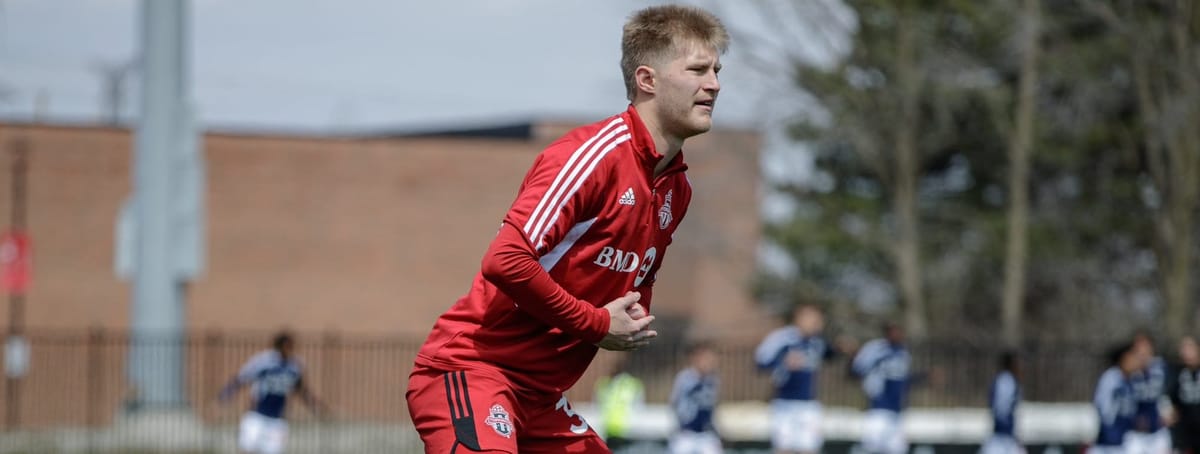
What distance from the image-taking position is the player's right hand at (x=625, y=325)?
4957 mm

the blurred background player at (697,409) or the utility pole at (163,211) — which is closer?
the blurred background player at (697,409)

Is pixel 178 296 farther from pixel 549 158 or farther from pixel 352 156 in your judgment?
pixel 549 158

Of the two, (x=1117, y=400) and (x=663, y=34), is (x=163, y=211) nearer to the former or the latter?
(x=1117, y=400)

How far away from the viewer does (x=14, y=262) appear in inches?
Result: 1273

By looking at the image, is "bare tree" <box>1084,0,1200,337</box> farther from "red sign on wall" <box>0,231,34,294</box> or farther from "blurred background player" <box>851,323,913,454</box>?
"red sign on wall" <box>0,231,34,294</box>

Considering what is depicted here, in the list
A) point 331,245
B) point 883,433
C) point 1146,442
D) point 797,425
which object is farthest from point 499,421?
point 331,245

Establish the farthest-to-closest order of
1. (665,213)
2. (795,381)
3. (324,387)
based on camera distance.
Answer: (324,387)
(795,381)
(665,213)

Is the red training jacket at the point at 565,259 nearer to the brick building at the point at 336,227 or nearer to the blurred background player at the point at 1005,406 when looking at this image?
the blurred background player at the point at 1005,406

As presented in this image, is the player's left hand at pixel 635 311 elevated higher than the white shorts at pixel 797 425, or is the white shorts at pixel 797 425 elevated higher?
the white shorts at pixel 797 425

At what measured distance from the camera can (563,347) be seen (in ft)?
17.1

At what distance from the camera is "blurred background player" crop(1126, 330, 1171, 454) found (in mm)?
17453

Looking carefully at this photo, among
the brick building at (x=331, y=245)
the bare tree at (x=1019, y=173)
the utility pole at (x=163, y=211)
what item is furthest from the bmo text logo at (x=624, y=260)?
the bare tree at (x=1019, y=173)

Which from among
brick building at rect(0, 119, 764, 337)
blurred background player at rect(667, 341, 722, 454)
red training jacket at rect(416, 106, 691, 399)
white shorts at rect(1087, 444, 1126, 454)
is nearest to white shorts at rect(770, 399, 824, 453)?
blurred background player at rect(667, 341, 722, 454)

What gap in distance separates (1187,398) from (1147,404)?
144 centimetres
